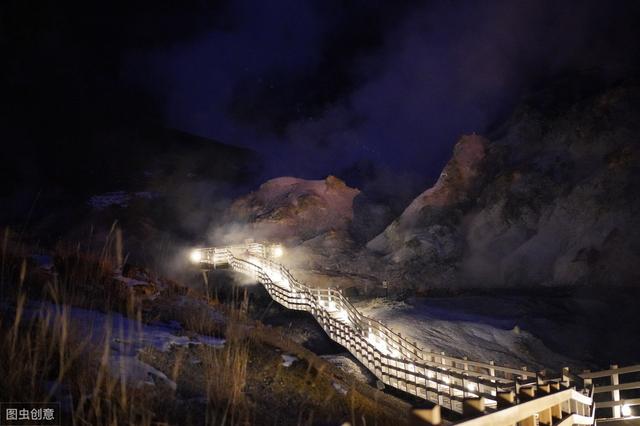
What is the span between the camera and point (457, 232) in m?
31.5

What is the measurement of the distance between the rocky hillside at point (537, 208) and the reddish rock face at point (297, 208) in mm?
7648

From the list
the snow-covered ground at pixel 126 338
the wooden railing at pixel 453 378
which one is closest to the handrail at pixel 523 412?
the wooden railing at pixel 453 378

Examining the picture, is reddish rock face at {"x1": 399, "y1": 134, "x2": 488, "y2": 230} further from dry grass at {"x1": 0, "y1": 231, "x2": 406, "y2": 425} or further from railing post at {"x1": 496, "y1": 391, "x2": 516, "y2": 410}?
railing post at {"x1": 496, "y1": 391, "x2": 516, "y2": 410}

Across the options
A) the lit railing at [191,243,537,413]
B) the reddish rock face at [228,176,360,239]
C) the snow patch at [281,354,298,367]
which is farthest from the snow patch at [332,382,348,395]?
the reddish rock face at [228,176,360,239]

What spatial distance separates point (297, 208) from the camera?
1656 inches

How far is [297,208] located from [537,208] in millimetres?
22937

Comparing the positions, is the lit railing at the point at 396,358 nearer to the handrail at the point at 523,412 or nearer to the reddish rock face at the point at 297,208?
the handrail at the point at 523,412

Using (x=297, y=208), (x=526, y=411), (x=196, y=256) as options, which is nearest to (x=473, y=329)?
(x=526, y=411)

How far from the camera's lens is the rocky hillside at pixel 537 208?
2250cm

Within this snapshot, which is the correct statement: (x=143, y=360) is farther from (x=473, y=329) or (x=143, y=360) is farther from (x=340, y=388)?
(x=473, y=329)

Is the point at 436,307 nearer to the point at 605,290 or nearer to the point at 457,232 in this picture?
the point at 605,290

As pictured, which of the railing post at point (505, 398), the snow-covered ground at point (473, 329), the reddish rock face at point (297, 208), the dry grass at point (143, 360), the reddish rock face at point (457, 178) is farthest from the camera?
the reddish rock face at point (297, 208)

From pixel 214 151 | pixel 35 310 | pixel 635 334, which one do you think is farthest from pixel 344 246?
pixel 214 151

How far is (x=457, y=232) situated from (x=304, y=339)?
19270 mm
